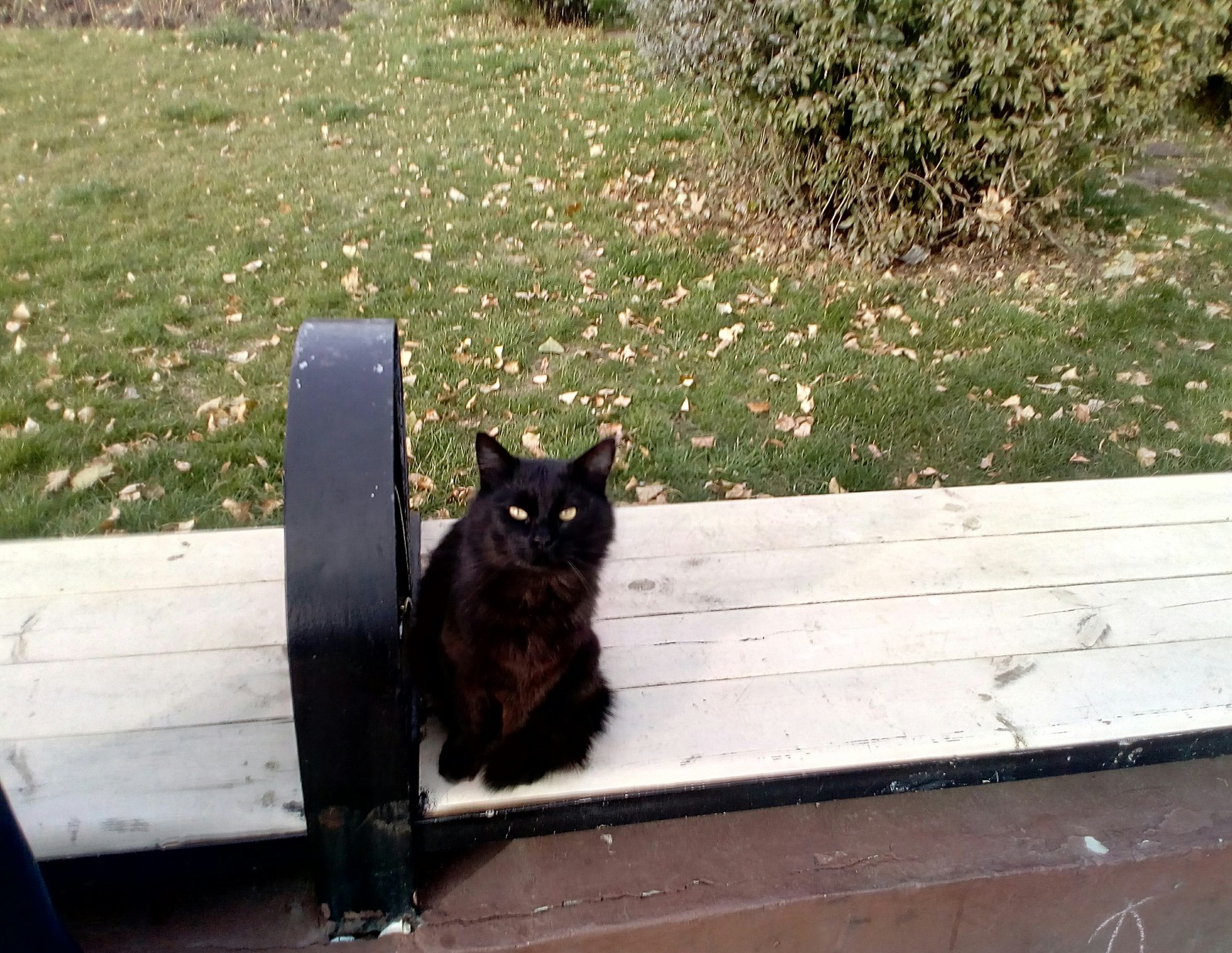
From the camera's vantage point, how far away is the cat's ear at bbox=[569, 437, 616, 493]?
5.79ft

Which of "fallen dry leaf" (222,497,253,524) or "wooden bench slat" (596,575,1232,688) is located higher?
"wooden bench slat" (596,575,1232,688)

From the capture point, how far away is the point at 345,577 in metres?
1.22

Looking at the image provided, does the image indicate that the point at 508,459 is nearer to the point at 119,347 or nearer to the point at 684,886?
the point at 684,886

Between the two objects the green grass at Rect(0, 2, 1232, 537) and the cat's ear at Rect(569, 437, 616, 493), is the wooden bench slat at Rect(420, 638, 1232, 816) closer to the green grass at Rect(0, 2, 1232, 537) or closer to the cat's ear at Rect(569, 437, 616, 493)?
the cat's ear at Rect(569, 437, 616, 493)

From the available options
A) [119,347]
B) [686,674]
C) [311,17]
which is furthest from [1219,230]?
[311,17]

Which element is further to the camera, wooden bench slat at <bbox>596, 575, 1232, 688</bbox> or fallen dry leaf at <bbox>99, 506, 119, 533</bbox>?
fallen dry leaf at <bbox>99, 506, 119, 533</bbox>

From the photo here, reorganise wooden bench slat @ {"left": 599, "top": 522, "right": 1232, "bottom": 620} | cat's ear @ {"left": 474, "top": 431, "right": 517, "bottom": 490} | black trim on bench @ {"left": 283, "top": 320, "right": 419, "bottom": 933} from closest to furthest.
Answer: black trim on bench @ {"left": 283, "top": 320, "right": 419, "bottom": 933}, cat's ear @ {"left": 474, "top": 431, "right": 517, "bottom": 490}, wooden bench slat @ {"left": 599, "top": 522, "right": 1232, "bottom": 620}

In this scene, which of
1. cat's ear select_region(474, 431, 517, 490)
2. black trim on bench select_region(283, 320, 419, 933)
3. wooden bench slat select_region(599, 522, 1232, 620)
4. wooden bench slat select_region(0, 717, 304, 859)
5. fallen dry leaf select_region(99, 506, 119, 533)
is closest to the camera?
black trim on bench select_region(283, 320, 419, 933)

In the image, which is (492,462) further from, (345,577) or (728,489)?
(728,489)

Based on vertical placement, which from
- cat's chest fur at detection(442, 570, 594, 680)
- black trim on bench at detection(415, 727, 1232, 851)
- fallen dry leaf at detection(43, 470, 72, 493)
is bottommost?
fallen dry leaf at detection(43, 470, 72, 493)

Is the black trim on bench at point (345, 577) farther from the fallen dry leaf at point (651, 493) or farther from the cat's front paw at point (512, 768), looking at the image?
the fallen dry leaf at point (651, 493)

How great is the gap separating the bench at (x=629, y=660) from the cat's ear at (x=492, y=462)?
16 cm

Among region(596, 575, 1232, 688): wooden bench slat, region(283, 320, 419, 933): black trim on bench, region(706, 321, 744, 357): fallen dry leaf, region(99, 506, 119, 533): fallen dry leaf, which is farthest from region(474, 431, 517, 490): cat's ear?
region(706, 321, 744, 357): fallen dry leaf

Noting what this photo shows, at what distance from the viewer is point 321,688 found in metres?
1.28
